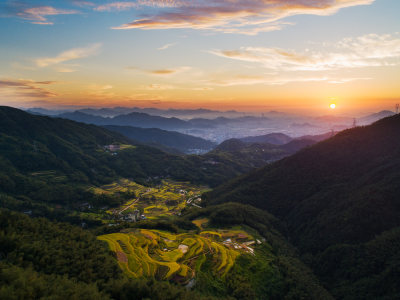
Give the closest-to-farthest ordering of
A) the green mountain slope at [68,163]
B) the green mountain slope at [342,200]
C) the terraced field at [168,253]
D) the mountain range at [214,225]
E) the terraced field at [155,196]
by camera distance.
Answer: the mountain range at [214,225]
the terraced field at [168,253]
the green mountain slope at [342,200]
the terraced field at [155,196]
the green mountain slope at [68,163]

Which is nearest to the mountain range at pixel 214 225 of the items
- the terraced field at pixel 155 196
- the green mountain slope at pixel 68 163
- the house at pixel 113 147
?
the green mountain slope at pixel 68 163

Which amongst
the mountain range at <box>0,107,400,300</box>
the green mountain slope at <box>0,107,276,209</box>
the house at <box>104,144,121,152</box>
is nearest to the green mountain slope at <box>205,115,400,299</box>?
the mountain range at <box>0,107,400,300</box>

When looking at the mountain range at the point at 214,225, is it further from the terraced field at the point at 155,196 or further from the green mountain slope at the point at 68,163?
the terraced field at the point at 155,196

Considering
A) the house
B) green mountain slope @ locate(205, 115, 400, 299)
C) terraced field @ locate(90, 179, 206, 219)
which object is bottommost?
terraced field @ locate(90, 179, 206, 219)

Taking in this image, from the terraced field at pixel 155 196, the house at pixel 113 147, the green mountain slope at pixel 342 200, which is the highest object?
the house at pixel 113 147

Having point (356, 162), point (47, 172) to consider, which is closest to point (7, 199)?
point (47, 172)

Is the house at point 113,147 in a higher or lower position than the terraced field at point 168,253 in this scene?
higher

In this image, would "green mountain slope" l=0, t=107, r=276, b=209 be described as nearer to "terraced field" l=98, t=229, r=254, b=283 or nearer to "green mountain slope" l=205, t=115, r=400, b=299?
"green mountain slope" l=205, t=115, r=400, b=299

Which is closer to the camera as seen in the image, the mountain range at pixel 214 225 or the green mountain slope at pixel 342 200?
the mountain range at pixel 214 225

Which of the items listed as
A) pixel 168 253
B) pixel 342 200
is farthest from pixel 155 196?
pixel 342 200
